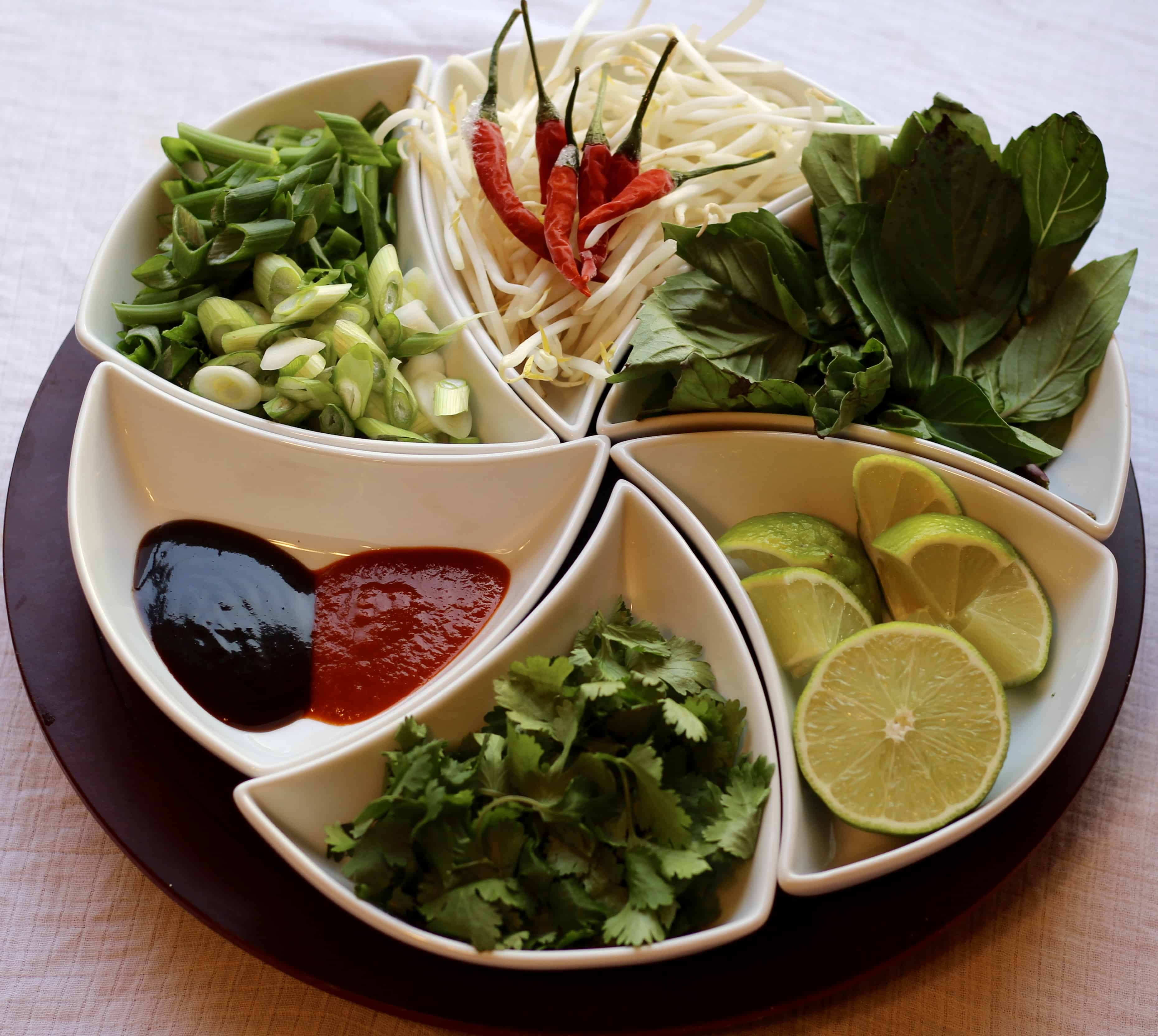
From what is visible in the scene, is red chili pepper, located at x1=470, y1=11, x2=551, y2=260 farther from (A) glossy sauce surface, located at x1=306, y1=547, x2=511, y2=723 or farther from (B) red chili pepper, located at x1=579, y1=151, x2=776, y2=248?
(A) glossy sauce surface, located at x1=306, y1=547, x2=511, y2=723

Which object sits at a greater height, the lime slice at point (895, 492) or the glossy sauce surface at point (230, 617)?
the lime slice at point (895, 492)

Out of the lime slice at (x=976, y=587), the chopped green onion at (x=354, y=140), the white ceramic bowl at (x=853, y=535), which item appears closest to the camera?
the white ceramic bowl at (x=853, y=535)

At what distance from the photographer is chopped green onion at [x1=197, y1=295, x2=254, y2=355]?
213 centimetres

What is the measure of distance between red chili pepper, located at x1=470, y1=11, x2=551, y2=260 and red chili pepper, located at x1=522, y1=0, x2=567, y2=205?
8 cm

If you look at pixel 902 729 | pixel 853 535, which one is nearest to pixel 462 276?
pixel 853 535

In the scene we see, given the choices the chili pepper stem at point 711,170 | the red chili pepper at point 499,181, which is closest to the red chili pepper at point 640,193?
the chili pepper stem at point 711,170

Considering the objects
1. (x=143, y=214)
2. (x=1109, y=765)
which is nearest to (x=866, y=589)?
(x=1109, y=765)

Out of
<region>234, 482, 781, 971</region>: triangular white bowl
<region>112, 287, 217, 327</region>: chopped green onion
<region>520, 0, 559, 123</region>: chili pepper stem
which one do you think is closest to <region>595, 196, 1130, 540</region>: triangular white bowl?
<region>234, 482, 781, 971</region>: triangular white bowl

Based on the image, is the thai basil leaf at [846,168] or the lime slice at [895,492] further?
the thai basil leaf at [846,168]

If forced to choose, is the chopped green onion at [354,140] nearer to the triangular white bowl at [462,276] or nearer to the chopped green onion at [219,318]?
the triangular white bowl at [462,276]

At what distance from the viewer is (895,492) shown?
1.95 metres

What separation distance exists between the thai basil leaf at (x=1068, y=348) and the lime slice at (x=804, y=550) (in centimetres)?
49

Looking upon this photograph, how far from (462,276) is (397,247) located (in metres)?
0.21

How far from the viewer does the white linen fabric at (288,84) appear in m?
1.70
